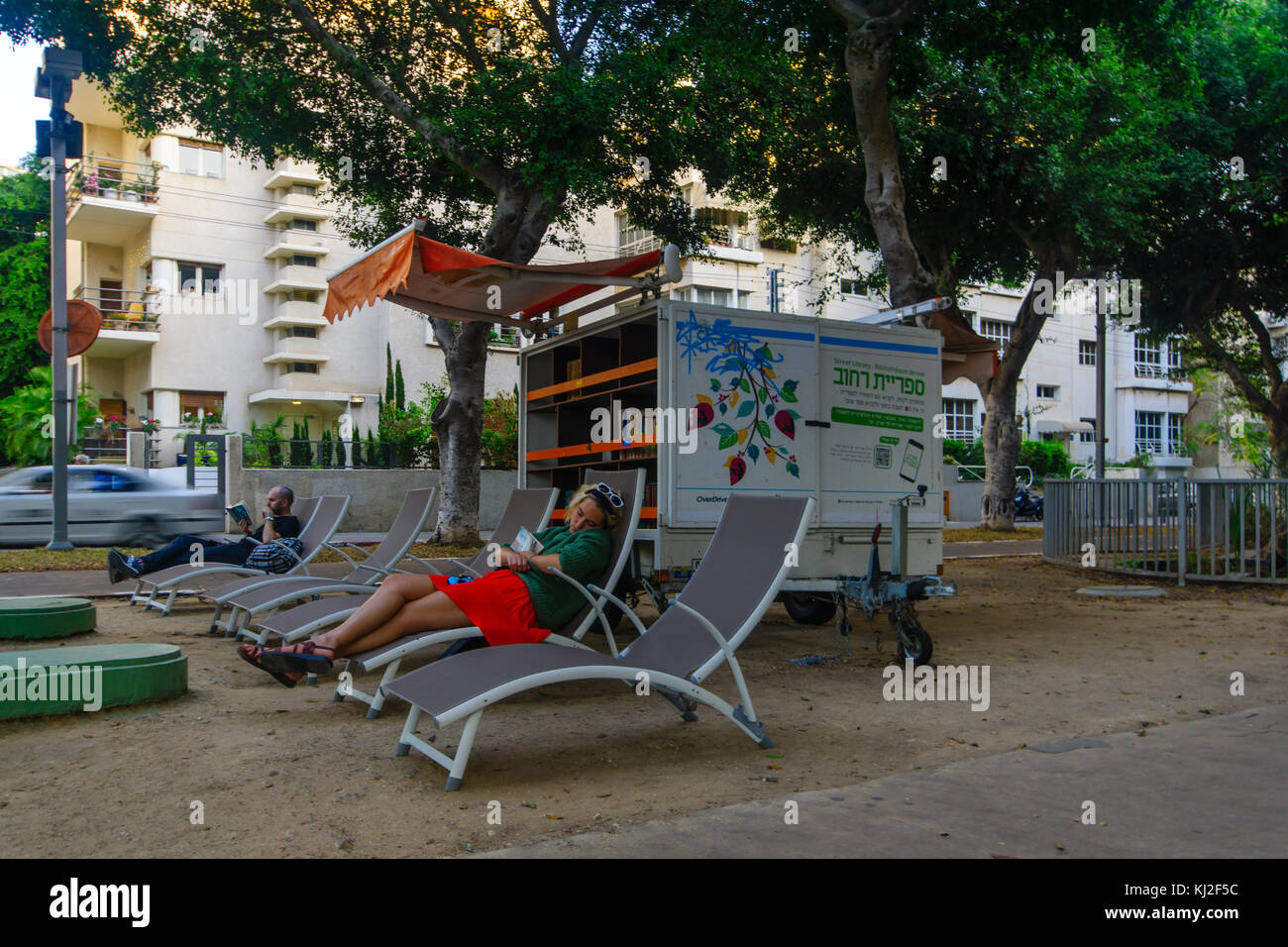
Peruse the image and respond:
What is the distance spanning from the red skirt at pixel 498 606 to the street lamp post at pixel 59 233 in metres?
11.7

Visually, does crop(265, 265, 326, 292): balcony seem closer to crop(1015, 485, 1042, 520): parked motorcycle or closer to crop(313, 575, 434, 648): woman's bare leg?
crop(1015, 485, 1042, 520): parked motorcycle

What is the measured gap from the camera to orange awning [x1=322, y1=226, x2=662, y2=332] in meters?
8.00

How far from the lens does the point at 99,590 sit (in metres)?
11.7

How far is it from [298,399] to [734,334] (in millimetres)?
34744

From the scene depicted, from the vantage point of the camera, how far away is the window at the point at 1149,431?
53594 millimetres

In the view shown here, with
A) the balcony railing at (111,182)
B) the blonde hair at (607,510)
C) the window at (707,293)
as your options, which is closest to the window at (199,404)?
the balcony railing at (111,182)

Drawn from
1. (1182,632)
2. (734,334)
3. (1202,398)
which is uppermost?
(1202,398)

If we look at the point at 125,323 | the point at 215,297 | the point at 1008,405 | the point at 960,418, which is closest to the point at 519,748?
the point at 1008,405

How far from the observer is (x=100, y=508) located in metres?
17.1

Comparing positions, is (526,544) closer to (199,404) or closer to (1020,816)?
(1020,816)

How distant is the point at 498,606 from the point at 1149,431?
5540cm

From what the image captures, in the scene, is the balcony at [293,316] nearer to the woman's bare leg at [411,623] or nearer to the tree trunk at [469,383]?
the tree trunk at [469,383]
